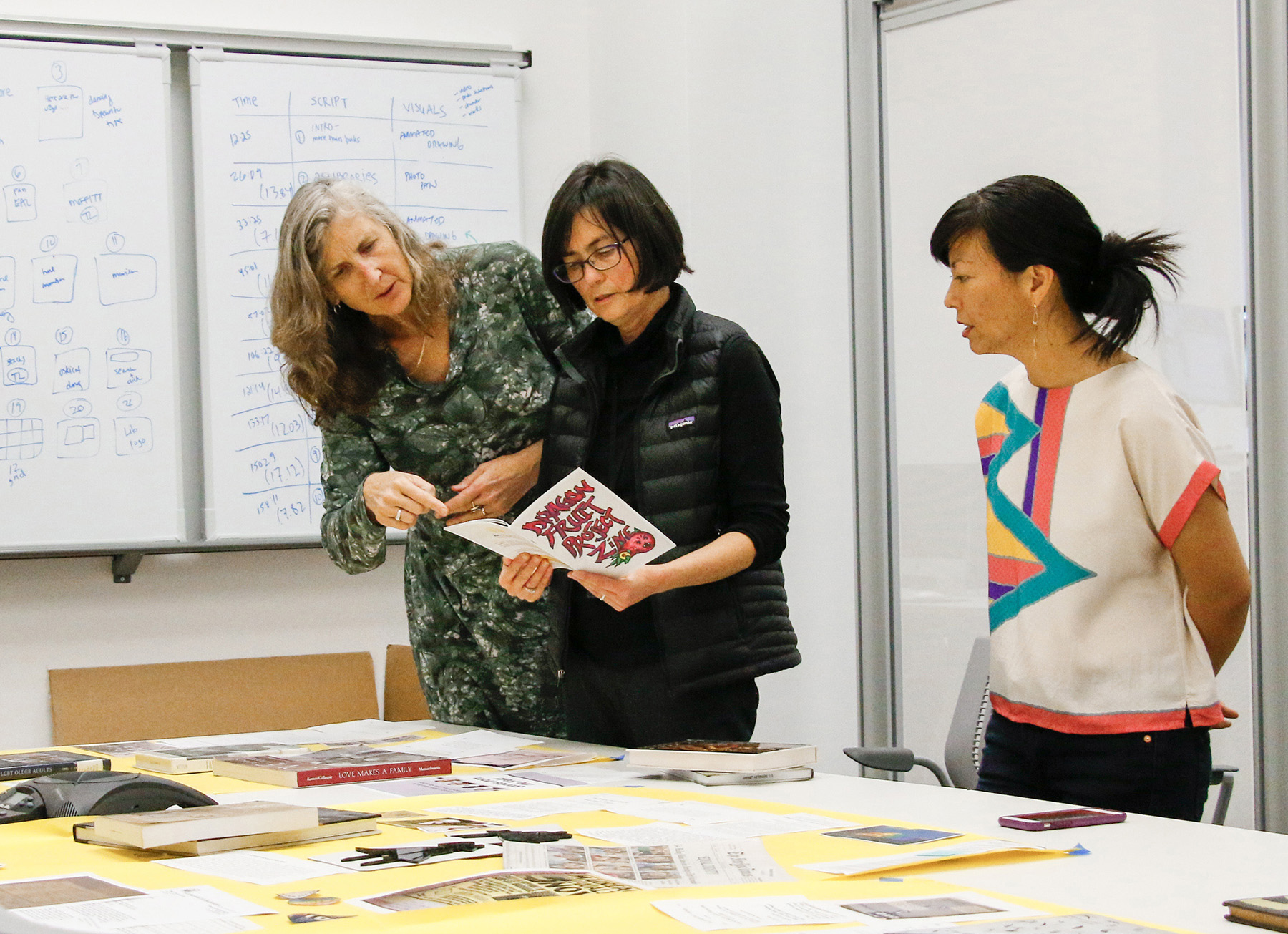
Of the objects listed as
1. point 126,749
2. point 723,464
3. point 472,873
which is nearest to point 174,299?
point 126,749

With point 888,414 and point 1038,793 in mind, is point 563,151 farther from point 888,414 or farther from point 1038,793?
point 1038,793

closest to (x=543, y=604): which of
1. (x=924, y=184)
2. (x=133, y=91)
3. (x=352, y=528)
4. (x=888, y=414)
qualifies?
(x=352, y=528)

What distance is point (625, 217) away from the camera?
7.02 feet

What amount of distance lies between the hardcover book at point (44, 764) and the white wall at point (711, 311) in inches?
60.7

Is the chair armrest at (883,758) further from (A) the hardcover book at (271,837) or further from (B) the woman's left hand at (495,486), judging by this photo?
(A) the hardcover book at (271,837)

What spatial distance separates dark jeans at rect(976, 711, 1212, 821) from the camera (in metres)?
1.68

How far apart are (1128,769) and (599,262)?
3.59ft

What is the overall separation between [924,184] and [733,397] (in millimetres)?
1695

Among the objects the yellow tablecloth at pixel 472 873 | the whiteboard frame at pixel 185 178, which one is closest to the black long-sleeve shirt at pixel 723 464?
the yellow tablecloth at pixel 472 873

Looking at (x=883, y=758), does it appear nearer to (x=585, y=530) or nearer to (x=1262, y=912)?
(x=585, y=530)

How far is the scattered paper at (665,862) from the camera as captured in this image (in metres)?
1.17

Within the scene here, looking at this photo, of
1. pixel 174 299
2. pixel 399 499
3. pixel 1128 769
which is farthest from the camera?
pixel 174 299

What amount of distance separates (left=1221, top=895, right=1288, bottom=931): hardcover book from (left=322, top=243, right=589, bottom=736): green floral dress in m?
1.43

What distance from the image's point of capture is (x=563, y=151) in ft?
13.8
